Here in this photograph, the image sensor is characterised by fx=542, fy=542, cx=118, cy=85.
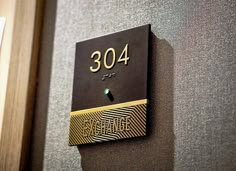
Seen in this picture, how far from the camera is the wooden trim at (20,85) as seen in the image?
1.78m

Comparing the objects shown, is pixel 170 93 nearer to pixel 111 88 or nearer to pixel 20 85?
pixel 111 88

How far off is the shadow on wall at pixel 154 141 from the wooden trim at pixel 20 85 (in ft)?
0.89

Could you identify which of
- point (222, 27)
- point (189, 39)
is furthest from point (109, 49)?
point (222, 27)

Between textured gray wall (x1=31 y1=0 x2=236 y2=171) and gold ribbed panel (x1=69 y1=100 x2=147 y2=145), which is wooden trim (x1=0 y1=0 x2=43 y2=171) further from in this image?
gold ribbed panel (x1=69 y1=100 x2=147 y2=145)

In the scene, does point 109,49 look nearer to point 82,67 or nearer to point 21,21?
point 82,67

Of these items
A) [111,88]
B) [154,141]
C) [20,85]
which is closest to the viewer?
[154,141]

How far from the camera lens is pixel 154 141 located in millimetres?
1529

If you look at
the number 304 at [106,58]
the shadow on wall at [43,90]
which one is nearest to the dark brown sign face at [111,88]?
the number 304 at [106,58]

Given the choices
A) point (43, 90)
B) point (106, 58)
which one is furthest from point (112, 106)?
point (43, 90)

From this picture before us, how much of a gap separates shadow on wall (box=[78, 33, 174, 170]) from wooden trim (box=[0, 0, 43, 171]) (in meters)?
→ 0.27

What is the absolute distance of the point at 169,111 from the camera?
5.02ft

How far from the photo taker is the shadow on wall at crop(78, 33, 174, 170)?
1511 mm

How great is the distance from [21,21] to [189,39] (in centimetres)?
65

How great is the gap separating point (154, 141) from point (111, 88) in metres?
0.22
